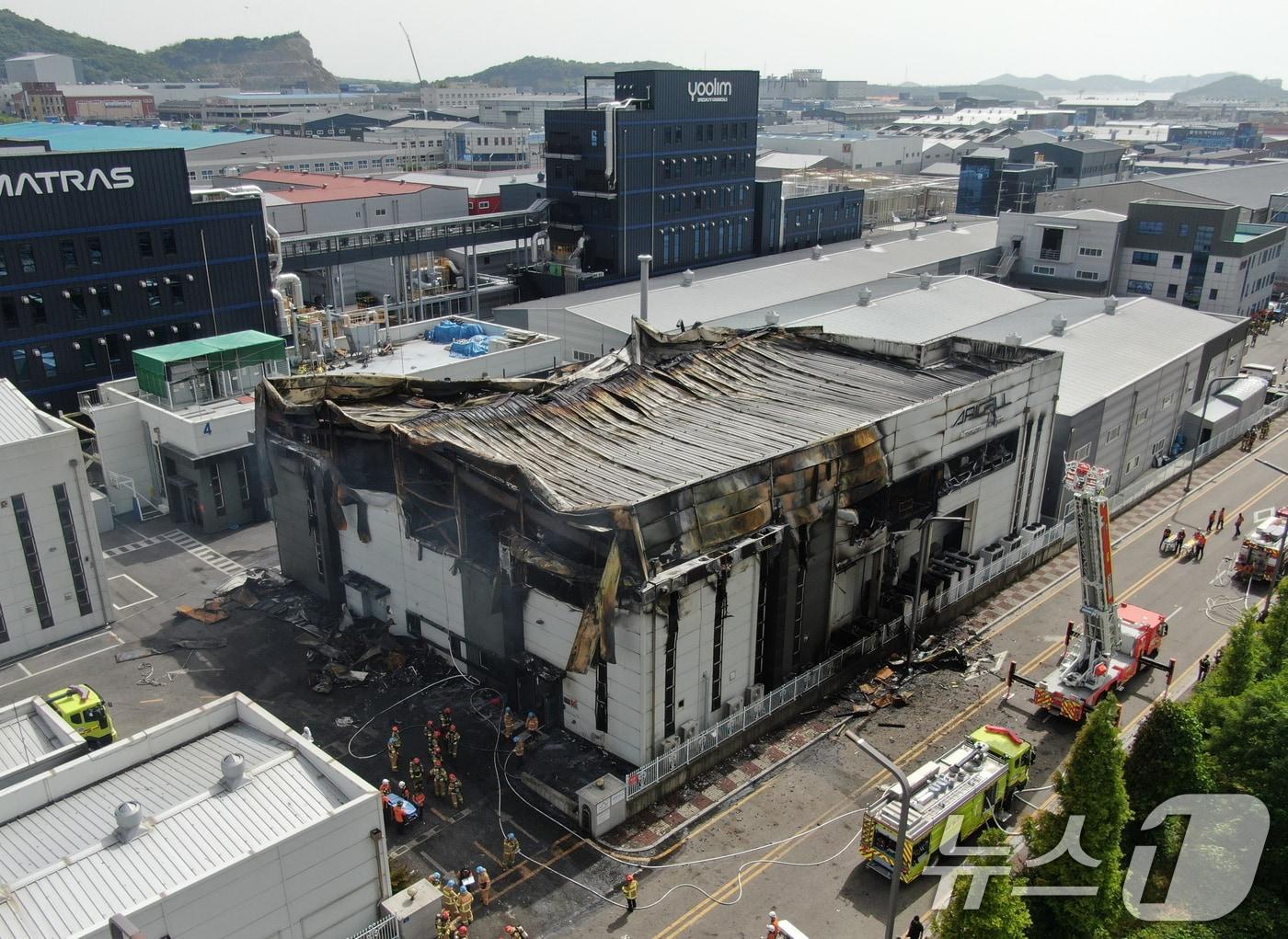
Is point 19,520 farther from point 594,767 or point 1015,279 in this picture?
point 1015,279

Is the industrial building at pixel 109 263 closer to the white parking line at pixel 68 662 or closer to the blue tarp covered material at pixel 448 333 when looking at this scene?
the blue tarp covered material at pixel 448 333

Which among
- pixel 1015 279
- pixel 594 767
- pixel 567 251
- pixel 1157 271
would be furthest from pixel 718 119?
pixel 594 767

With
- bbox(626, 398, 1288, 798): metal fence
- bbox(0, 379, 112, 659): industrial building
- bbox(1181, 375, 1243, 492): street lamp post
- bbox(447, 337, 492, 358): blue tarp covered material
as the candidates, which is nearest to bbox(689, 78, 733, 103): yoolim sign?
bbox(447, 337, 492, 358): blue tarp covered material

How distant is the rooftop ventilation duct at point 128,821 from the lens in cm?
2162

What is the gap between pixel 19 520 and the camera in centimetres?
3853

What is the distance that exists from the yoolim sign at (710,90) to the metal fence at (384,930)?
72.1 meters

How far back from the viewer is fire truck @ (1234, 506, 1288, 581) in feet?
145

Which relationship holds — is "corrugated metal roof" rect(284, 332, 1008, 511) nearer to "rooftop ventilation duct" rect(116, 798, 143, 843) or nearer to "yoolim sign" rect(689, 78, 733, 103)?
"rooftop ventilation duct" rect(116, 798, 143, 843)

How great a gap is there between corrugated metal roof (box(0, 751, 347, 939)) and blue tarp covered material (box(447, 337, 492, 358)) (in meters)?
36.8

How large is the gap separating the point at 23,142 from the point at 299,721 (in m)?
57.4

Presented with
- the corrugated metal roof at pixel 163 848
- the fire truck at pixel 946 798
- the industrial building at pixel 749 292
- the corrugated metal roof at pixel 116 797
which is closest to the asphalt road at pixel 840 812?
the fire truck at pixel 946 798

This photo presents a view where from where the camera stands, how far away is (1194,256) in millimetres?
84375

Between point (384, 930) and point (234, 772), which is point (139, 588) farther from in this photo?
point (384, 930)

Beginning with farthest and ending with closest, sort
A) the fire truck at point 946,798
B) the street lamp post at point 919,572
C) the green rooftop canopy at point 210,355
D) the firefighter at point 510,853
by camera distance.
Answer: the green rooftop canopy at point 210,355 → the street lamp post at point 919,572 → the firefighter at point 510,853 → the fire truck at point 946,798
